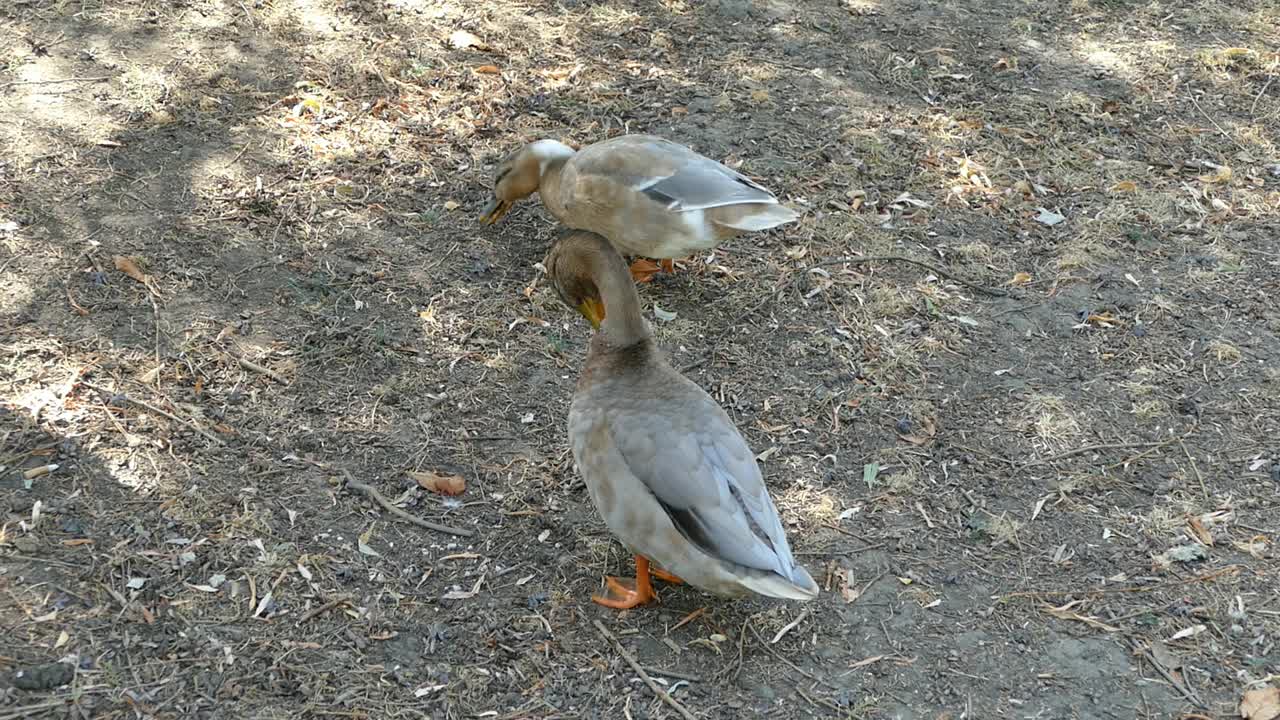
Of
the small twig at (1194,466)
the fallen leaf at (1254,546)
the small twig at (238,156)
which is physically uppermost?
the small twig at (238,156)

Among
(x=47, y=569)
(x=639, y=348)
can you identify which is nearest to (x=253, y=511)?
(x=47, y=569)

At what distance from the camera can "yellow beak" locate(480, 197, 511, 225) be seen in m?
5.29

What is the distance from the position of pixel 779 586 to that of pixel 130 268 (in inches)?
124

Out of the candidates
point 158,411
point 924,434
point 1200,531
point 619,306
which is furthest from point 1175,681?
point 158,411

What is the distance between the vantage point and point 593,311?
13.8 feet

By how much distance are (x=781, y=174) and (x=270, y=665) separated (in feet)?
11.9

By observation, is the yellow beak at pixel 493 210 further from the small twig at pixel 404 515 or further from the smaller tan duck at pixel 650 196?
the small twig at pixel 404 515

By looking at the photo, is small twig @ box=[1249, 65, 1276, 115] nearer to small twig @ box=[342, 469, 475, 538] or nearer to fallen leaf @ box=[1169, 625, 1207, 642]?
fallen leaf @ box=[1169, 625, 1207, 642]

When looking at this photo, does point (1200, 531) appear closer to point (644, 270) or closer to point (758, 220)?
point (758, 220)

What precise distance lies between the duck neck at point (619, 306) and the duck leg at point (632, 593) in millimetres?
788

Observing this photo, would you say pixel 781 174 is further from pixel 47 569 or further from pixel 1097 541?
pixel 47 569

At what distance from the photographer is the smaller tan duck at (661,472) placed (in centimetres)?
327

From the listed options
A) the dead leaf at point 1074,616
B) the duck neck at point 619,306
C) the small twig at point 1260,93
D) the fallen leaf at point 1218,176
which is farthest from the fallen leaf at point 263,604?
the small twig at point 1260,93

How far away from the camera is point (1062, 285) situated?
5.16 metres
